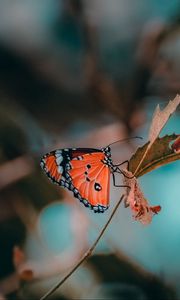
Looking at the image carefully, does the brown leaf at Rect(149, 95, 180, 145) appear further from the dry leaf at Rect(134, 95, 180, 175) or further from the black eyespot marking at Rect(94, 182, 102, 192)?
the black eyespot marking at Rect(94, 182, 102, 192)

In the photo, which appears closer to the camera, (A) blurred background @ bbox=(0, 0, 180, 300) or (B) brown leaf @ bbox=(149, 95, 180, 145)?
(B) brown leaf @ bbox=(149, 95, 180, 145)

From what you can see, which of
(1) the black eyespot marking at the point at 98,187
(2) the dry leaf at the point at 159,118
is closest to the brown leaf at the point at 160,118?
(2) the dry leaf at the point at 159,118

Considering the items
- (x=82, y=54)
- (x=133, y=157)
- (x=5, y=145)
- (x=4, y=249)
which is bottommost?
(x=133, y=157)

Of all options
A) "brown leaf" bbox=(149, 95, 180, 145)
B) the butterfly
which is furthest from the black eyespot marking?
"brown leaf" bbox=(149, 95, 180, 145)

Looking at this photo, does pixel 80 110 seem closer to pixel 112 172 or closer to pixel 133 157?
pixel 112 172

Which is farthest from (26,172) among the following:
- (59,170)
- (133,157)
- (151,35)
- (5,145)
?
(133,157)

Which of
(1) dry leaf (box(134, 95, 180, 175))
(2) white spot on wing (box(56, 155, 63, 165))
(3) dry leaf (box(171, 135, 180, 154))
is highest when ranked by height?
(2) white spot on wing (box(56, 155, 63, 165))
